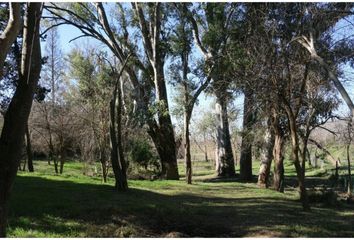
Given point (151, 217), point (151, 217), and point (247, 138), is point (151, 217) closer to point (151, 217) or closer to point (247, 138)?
point (151, 217)

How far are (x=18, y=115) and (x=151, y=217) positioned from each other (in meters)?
5.35

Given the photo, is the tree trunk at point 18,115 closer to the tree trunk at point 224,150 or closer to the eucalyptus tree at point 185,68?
the eucalyptus tree at point 185,68

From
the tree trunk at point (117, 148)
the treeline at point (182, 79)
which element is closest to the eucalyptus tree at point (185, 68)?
the treeline at point (182, 79)

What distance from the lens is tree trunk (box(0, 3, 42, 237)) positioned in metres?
5.34

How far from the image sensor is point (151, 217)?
10.1m

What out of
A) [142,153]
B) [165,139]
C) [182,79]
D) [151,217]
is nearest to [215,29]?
[182,79]

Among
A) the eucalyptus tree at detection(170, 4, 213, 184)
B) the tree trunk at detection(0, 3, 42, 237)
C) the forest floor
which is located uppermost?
the eucalyptus tree at detection(170, 4, 213, 184)

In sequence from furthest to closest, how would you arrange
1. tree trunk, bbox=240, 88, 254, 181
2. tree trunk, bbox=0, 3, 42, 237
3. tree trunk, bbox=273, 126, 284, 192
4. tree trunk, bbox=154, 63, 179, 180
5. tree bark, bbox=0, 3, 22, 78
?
tree trunk, bbox=154, 63, 179, 180 < tree trunk, bbox=273, 126, 284, 192 < tree trunk, bbox=240, 88, 254, 181 < tree trunk, bbox=0, 3, 42, 237 < tree bark, bbox=0, 3, 22, 78

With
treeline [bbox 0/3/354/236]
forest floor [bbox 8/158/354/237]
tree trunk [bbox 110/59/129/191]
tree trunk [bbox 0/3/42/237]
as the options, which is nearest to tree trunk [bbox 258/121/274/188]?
treeline [bbox 0/3/354/236]

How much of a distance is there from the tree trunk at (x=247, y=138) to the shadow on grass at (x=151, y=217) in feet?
10.9

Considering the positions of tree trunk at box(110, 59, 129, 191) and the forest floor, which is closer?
the forest floor

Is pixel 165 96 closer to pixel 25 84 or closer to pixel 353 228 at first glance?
pixel 353 228

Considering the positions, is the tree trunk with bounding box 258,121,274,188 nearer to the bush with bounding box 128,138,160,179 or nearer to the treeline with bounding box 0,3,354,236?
the treeline with bounding box 0,3,354,236

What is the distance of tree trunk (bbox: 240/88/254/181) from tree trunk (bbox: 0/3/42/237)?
7.70 meters
